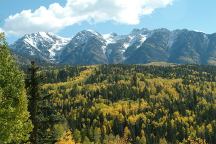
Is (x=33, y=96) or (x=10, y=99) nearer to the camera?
(x=10, y=99)

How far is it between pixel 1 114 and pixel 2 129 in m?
1.03

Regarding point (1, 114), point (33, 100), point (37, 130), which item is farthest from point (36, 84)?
point (1, 114)

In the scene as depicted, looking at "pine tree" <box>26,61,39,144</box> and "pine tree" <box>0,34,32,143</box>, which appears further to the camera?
"pine tree" <box>26,61,39,144</box>

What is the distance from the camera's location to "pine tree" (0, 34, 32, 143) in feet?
104

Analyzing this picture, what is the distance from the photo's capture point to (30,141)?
3725cm

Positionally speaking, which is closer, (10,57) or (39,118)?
(10,57)

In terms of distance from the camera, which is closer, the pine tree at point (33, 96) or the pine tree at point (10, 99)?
the pine tree at point (10, 99)

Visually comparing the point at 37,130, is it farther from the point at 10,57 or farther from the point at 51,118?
the point at 10,57

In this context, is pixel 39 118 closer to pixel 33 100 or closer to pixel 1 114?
pixel 33 100

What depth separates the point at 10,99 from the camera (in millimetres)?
32281

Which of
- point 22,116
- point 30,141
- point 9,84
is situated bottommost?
point 30,141

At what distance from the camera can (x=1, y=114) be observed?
104 feet

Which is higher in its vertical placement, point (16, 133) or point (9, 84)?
point (9, 84)

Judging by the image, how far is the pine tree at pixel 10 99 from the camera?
1248 inches
